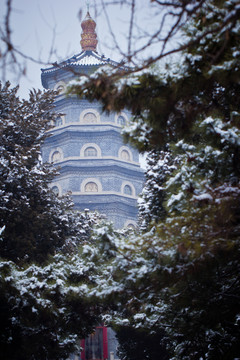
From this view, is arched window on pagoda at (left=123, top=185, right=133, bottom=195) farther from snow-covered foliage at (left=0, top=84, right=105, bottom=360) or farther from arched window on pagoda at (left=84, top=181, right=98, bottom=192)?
snow-covered foliage at (left=0, top=84, right=105, bottom=360)

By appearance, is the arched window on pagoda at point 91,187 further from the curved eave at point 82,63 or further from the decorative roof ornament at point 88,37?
the decorative roof ornament at point 88,37

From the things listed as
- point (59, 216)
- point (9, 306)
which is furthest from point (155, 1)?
point (59, 216)

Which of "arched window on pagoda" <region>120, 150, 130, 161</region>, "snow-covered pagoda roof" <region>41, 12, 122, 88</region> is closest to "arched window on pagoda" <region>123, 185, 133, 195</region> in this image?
"arched window on pagoda" <region>120, 150, 130, 161</region>

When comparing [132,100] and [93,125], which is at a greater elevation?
[93,125]

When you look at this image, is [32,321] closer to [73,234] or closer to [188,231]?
[188,231]

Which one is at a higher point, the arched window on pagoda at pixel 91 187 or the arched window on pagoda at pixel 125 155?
the arched window on pagoda at pixel 125 155

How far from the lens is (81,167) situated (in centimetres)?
2805

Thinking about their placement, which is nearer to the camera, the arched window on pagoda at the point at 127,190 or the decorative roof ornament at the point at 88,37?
the arched window on pagoda at the point at 127,190

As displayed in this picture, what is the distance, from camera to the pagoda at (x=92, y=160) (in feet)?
90.5

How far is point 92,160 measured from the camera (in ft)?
93.3

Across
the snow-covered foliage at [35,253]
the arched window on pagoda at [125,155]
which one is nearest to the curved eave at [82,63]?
the arched window on pagoda at [125,155]

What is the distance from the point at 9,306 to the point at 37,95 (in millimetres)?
8204

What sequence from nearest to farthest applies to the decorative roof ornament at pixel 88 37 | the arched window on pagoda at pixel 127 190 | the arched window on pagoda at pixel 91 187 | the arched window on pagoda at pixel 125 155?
the arched window on pagoda at pixel 91 187
the arched window on pagoda at pixel 127 190
the arched window on pagoda at pixel 125 155
the decorative roof ornament at pixel 88 37

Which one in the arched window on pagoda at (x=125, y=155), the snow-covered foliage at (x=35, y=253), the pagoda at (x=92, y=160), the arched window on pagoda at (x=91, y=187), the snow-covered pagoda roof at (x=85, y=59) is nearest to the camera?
the snow-covered foliage at (x=35, y=253)
